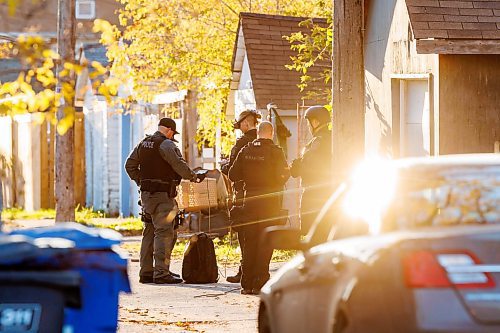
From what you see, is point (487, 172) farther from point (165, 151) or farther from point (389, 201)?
point (165, 151)

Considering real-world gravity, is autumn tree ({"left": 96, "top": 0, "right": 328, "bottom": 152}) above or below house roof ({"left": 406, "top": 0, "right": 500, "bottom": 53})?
above

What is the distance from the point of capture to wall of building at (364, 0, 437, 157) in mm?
17422

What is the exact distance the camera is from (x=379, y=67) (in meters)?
18.6

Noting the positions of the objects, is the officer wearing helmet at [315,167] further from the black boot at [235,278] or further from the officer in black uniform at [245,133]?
the black boot at [235,278]

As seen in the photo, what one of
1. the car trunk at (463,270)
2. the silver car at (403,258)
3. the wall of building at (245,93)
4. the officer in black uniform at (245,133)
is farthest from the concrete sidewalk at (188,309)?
the wall of building at (245,93)

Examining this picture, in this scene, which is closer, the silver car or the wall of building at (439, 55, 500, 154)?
the silver car

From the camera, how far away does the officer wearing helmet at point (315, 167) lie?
15.2 meters

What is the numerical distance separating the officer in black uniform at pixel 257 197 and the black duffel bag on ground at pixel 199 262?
1358 millimetres

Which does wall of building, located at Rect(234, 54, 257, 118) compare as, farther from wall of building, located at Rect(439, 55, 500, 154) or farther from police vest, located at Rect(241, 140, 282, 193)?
police vest, located at Rect(241, 140, 282, 193)

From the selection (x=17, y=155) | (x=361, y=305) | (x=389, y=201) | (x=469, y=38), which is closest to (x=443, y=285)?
(x=361, y=305)

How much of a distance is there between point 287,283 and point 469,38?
840 centimetres

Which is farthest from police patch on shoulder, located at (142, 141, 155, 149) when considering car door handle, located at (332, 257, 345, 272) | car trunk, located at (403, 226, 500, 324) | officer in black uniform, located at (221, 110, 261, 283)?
car trunk, located at (403, 226, 500, 324)

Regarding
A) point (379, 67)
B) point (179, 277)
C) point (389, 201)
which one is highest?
point (379, 67)

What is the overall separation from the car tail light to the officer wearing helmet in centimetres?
894
